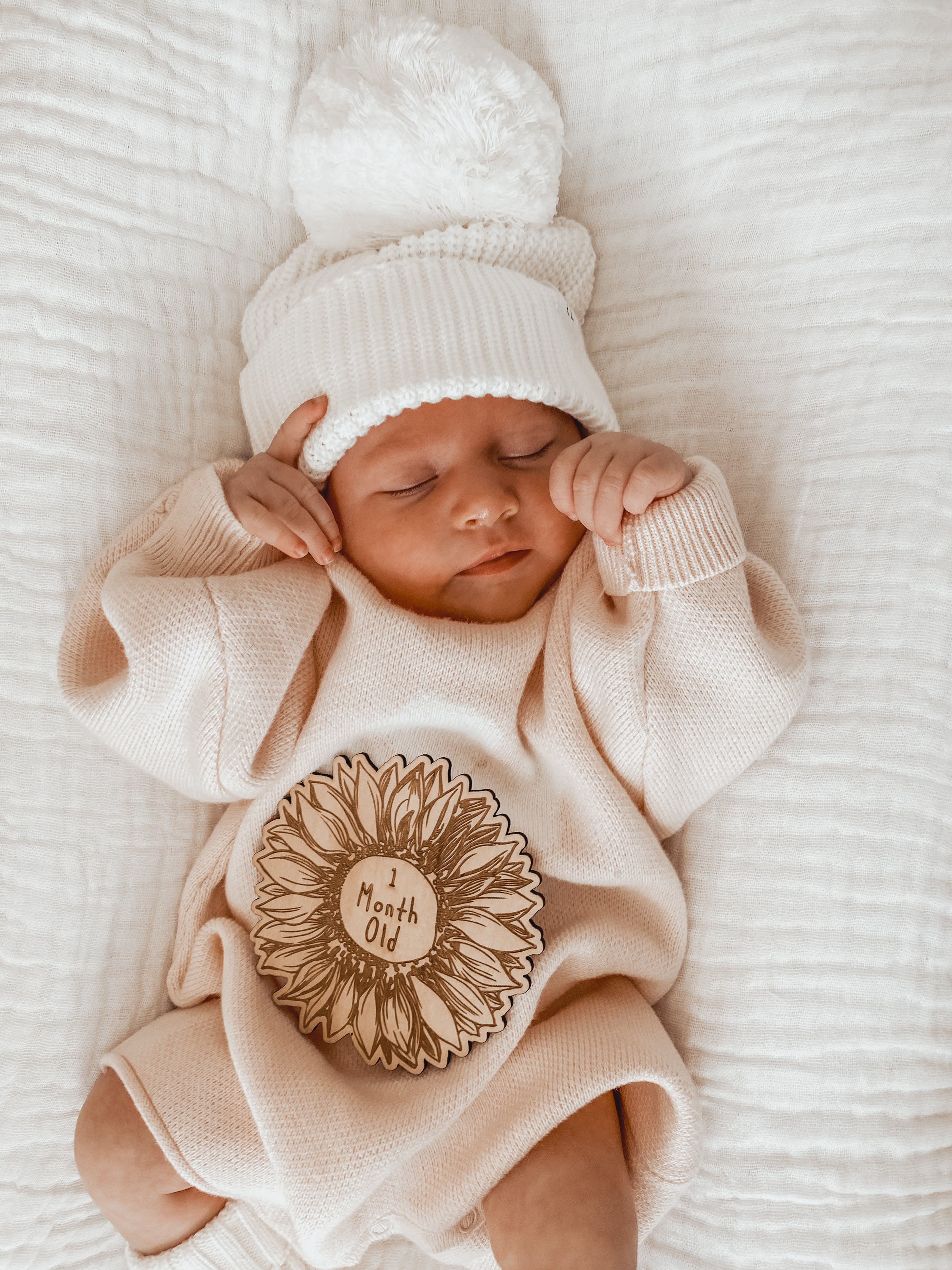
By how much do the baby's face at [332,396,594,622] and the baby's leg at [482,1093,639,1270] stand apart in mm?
540

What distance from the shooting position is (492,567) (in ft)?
3.68

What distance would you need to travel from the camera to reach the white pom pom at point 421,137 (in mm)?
1153

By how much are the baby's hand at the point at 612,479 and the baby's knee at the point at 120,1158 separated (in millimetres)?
743

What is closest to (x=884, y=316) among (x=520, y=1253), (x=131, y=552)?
(x=131, y=552)

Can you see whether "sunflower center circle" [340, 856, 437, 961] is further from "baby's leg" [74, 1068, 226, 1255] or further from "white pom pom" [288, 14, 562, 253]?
"white pom pom" [288, 14, 562, 253]

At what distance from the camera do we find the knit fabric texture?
103 centimetres

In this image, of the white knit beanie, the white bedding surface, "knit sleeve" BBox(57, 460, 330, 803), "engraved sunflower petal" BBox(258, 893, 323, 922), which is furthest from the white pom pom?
"engraved sunflower petal" BBox(258, 893, 323, 922)

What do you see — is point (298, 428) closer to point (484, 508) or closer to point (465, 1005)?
point (484, 508)

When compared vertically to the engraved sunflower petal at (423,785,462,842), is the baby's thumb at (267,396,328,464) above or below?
above

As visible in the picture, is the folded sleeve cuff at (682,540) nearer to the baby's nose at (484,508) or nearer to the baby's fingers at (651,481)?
the baby's fingers at (651,481)

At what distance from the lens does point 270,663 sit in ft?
3.57

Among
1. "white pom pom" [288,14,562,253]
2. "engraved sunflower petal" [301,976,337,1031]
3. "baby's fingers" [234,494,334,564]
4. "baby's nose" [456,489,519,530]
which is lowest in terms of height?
"engraved sunflower petal" [301,976,337,1031]

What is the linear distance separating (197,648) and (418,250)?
1.66ft

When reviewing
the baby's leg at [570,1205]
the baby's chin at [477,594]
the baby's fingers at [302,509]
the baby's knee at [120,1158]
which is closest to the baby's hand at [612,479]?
the baby's chin at [477,594]
